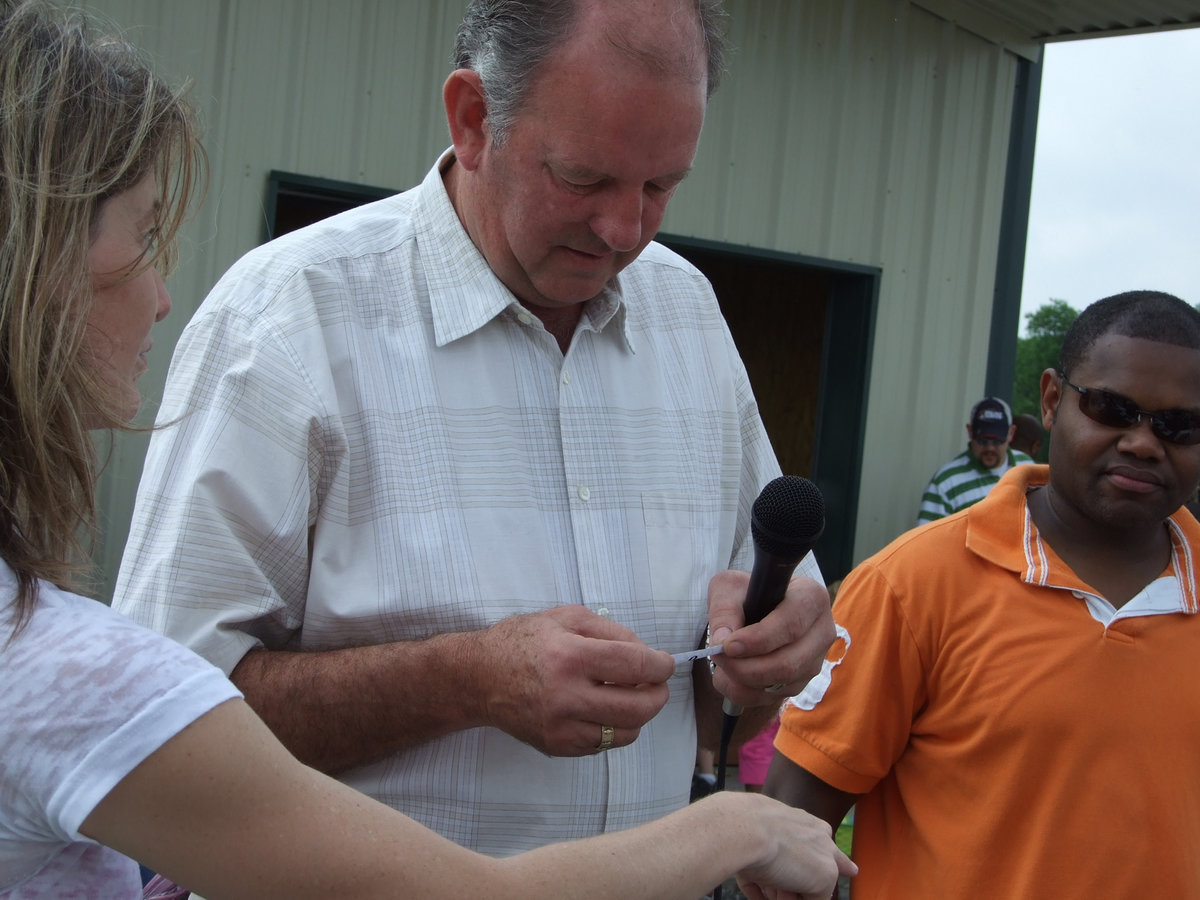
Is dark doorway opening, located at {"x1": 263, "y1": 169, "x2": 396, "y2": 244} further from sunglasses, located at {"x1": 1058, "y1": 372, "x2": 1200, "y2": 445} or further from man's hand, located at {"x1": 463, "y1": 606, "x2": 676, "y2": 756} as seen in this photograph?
man's hand, located at {"x1": 463, "y1": 606, "x2": 676, "y2": 756}

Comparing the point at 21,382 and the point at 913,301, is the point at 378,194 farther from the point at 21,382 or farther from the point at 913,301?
the point at 21,382

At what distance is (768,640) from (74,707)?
3.51ft

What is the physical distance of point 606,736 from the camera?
1566mm

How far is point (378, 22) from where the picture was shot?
4.66 meters

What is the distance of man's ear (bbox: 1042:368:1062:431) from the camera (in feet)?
8.54

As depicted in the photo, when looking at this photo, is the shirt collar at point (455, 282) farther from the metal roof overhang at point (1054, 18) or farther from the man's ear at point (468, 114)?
the metal roof overhang at point (1054, 18)

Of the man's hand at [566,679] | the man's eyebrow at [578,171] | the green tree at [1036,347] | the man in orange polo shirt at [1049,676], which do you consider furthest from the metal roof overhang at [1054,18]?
the green tree at [1036,347]

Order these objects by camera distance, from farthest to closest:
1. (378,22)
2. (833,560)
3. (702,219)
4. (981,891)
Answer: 1. (833,560)
2. (702,219)
3. (378,22)
4. (981,891)

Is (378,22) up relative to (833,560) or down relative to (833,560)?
up

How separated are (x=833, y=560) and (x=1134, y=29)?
3667mm

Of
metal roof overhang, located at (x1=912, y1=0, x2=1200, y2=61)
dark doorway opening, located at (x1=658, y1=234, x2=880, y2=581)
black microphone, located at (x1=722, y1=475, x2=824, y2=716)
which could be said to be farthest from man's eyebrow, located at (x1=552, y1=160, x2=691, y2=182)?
metal roof overhang, located at (x1=912, y1=0, x2=1200, y2=61)

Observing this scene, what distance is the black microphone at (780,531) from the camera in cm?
168

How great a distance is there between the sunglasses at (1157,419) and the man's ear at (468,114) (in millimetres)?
1404

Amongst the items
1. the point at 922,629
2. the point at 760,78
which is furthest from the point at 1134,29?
the point at 922,629
